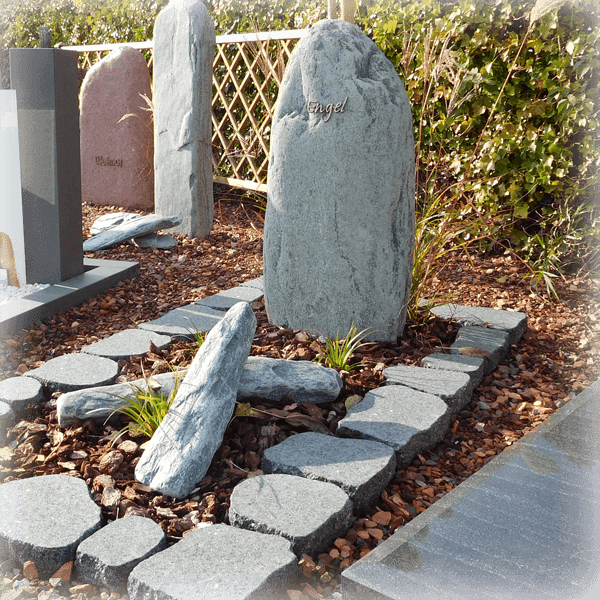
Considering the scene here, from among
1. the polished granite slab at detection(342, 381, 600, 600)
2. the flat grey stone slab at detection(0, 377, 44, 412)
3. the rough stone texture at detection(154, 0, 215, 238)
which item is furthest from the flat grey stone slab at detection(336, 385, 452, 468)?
the rough stone texture at detection(154, 0, 215, 238)

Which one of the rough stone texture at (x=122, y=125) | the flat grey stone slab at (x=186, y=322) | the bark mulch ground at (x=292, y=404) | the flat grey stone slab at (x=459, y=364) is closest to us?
the bark mulch ground at (x=292, y=404)

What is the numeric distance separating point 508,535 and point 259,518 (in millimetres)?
577

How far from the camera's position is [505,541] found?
1431mm

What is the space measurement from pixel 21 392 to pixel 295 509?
117 centimetres

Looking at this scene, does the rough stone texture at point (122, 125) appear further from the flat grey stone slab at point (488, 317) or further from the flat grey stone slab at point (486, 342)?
the flat grey stone slab at point (486, 342)

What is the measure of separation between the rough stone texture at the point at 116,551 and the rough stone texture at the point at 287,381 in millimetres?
628

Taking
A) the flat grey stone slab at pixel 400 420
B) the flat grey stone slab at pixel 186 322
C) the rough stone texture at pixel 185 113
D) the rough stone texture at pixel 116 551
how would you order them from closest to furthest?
the rough stone texture at pixel 116 551
the flat grey stone slab at pixel 400 420
the flat grey stone slab at pixel 186 322
the rough stone texture at pixel 185 113

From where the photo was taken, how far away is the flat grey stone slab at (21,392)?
7.16ft

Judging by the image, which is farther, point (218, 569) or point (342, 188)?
point (342, 188)

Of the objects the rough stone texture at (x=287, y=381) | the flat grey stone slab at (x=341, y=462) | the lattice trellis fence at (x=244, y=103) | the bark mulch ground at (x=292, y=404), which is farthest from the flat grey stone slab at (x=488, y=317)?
the lattice trellis fence at (x=244, y=103)

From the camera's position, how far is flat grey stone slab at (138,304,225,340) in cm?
277

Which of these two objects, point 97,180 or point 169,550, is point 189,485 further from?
point 97,180

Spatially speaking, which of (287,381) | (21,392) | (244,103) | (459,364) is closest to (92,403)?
(21,392)

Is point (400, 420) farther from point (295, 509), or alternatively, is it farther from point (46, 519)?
point (46, 519)
